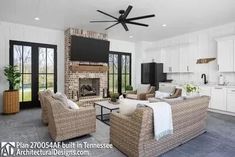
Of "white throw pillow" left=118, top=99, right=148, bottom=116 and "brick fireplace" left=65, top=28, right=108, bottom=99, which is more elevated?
"brick fireplace" left=65, top=28, right=108, bottom=99

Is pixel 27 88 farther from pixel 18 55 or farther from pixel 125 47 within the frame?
pixel 125 47

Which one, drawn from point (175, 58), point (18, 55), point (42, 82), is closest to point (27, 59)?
point (18, 55)

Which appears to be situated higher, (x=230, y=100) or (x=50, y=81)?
(x=50, y=81)

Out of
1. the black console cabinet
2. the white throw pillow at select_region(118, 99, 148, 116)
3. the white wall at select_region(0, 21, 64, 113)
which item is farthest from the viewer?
the black console cabinet

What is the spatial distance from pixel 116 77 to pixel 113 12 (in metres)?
3.97

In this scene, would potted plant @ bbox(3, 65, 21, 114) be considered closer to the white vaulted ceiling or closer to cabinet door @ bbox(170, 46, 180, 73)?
the white vaulted ceiling

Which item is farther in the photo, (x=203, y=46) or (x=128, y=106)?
(x=203, y=46)

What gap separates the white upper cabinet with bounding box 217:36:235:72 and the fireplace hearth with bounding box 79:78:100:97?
446cm

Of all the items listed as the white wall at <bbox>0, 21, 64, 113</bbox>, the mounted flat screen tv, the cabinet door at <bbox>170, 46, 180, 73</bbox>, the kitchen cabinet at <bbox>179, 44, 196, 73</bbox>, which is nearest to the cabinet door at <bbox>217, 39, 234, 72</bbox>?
the kitchen cabinet at <bbox>179, 44, 196, 73</bbox>

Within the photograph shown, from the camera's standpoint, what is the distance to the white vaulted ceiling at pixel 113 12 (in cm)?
372

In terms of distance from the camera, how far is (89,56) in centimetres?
609

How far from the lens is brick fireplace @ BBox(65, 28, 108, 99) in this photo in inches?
228

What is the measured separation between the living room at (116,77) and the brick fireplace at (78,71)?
0.04 metres

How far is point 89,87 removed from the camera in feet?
21.7
